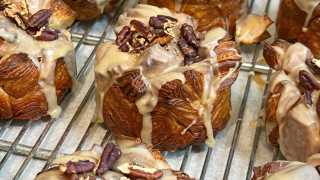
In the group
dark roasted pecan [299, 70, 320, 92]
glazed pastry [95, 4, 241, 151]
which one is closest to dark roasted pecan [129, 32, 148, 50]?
glazed pastry [95, 4, 241, 151]

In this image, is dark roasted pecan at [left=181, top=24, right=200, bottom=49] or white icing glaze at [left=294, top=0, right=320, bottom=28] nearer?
dark roasted pecan at [left=181, top=24, right=200, bottom=49]

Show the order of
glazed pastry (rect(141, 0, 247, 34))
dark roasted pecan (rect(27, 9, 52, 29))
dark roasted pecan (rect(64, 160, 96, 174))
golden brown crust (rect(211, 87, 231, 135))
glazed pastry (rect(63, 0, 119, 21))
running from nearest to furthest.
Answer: dark roasted pecan (rect(64, 160, 96, 174)), golden brown crust (rect(211, 87, 231, 135)), dark roasted pecan (rect(27, 9, 52, 29)), glazed pastry (rect(141, 0, 247, 34)), glazed pastry (rect(63, 0, 119, 21))

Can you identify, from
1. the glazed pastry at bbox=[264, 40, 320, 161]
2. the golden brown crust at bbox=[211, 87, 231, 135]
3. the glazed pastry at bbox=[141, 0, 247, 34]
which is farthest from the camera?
the glazed pastry at bbox=[141, 0, 247, 34]

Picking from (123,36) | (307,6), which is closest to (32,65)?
(123,36)

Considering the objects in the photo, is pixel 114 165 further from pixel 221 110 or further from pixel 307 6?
pixel 307 6

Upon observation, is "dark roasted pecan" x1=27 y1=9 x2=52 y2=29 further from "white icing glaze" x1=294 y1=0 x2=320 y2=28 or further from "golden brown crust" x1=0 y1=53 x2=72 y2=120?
"white icing glaze" x1=294 y1=0 x2=320 y2=28

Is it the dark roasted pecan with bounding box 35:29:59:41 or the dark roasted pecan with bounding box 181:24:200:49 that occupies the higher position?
the dark roasted pecan with bounding box 181:24:200:49

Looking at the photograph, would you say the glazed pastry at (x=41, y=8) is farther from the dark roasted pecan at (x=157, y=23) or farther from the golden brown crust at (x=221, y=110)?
the golden brown crust at (x=221, y=110)

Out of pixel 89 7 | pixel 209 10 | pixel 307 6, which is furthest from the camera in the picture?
pixel 89 7
